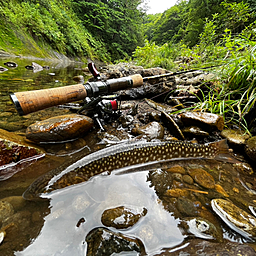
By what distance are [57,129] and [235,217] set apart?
2.82 metres

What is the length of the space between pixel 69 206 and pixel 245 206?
6.50ft

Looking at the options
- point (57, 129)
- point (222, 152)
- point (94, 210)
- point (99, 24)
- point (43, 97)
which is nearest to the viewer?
point (94, 210)

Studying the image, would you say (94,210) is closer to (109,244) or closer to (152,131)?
(109,244)

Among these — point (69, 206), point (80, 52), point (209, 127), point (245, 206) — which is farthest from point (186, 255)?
point (80, 52)

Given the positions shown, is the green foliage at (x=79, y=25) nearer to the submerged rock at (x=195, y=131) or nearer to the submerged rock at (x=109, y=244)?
the submerged rock at (x=195, y=131)

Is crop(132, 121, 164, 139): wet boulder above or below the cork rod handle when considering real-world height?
below

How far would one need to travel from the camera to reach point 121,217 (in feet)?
4.79

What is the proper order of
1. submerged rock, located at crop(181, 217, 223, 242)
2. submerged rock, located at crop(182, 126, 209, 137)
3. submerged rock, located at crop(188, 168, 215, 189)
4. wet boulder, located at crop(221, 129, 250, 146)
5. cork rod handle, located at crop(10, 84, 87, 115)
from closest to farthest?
submerged rock, located at crop(181, 217, 223, 242) < cork rod handle, located at crop(10, 84, 87, 115) < submerged rock, located at crop(188, 168, 215, 189) < wet boulder, located at crop(221, 129, 250, 146) < submerged rock, located at crop(182, 126, 209, 137)

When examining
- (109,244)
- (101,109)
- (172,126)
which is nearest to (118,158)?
(109,244)

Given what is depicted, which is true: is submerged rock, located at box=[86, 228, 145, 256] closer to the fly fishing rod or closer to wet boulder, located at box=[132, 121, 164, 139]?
the fly fishing rod

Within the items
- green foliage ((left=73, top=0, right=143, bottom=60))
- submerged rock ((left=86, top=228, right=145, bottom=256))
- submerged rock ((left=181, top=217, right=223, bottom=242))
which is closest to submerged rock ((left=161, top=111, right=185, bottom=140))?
submerged rock ((left=181, top=217, right=223, bottom=242))

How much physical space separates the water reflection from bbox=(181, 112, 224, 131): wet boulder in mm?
1618

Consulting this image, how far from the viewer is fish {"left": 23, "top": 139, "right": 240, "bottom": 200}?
175cm

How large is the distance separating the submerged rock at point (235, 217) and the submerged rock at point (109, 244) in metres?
0.88
